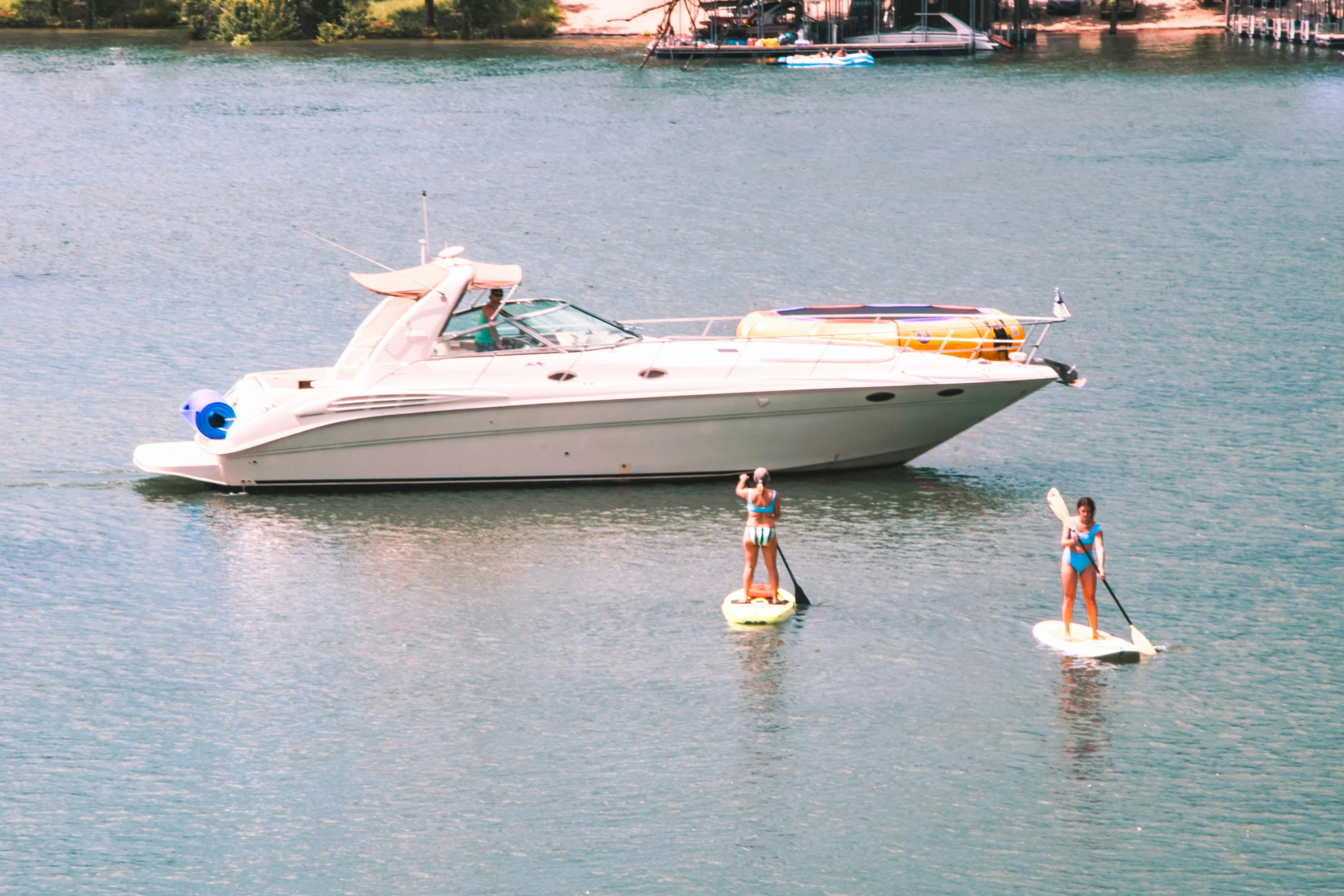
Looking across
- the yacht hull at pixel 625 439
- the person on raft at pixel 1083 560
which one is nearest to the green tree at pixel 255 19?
the yacht hull at pixel 625 439

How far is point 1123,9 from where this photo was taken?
116 m

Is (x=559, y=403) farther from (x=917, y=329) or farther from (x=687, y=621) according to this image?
(x=917, y=329)

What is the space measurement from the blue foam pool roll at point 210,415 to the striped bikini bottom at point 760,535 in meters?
10.5

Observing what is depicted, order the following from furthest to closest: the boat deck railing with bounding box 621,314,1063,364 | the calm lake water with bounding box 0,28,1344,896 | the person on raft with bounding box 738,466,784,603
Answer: the boat deck railing with bounding box 621,314,1063,364 < the person on raft with bounding box 738,466,784,603 < the calm lake water with bounding box 0,28,1344,896

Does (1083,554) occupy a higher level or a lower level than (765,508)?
lower

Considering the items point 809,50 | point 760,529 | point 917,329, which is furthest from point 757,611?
point 809,50

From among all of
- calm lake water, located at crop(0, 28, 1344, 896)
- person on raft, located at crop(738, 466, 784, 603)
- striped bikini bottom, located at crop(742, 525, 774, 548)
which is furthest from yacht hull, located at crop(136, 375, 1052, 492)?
striped bikini bottom, located at crop(742, 525, 774, 548)

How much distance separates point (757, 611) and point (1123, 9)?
106078 millimetres

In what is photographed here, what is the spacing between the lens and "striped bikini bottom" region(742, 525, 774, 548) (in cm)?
2150

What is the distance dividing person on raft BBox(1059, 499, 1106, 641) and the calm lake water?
0.87 metres

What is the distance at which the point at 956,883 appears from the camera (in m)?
15.9

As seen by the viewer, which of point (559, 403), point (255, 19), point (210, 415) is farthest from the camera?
point (255, 19)

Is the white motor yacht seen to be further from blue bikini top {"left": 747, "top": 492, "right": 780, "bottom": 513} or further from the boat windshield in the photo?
blue bikini top {"left": 747, "top": 492, "right": 780, "bottom": 513}

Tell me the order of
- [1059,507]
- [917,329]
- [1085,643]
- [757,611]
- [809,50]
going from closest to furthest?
[1059,507], [1085,643], [757,611], [917,329], [809,50]
